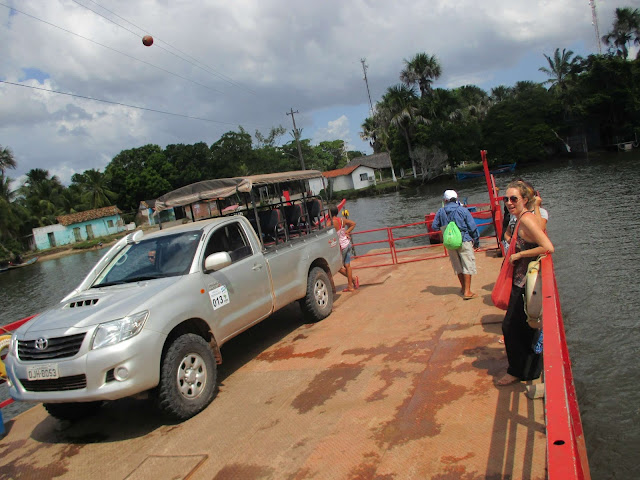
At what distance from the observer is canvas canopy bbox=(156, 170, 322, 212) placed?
278 inches

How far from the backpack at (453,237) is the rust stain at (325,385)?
Result: 293 cm

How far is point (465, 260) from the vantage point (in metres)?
7.88

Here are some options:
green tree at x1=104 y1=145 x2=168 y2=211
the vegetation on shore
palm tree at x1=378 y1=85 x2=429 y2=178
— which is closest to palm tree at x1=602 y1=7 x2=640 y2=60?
the vegetation on shore

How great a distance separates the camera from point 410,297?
868 cm

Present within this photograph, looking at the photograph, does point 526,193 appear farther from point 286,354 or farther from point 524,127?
point 524,127

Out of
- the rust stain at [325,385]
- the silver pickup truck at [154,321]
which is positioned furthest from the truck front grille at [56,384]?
the rust stain at [325,385]

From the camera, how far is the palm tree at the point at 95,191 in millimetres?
75438

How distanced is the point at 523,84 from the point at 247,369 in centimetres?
9370

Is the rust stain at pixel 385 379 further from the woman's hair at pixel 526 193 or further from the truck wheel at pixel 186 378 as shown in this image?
the woman's hair at pixel 526 193

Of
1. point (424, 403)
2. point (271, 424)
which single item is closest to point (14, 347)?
point (271, 424)

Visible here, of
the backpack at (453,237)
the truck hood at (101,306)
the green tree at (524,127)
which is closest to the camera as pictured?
the truck hood at (101,306)

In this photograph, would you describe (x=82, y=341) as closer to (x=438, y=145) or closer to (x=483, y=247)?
(x=483, y=247)

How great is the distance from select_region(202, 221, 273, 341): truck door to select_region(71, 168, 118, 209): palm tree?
249 ft

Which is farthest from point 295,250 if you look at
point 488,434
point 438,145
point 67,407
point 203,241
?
point 438,145
